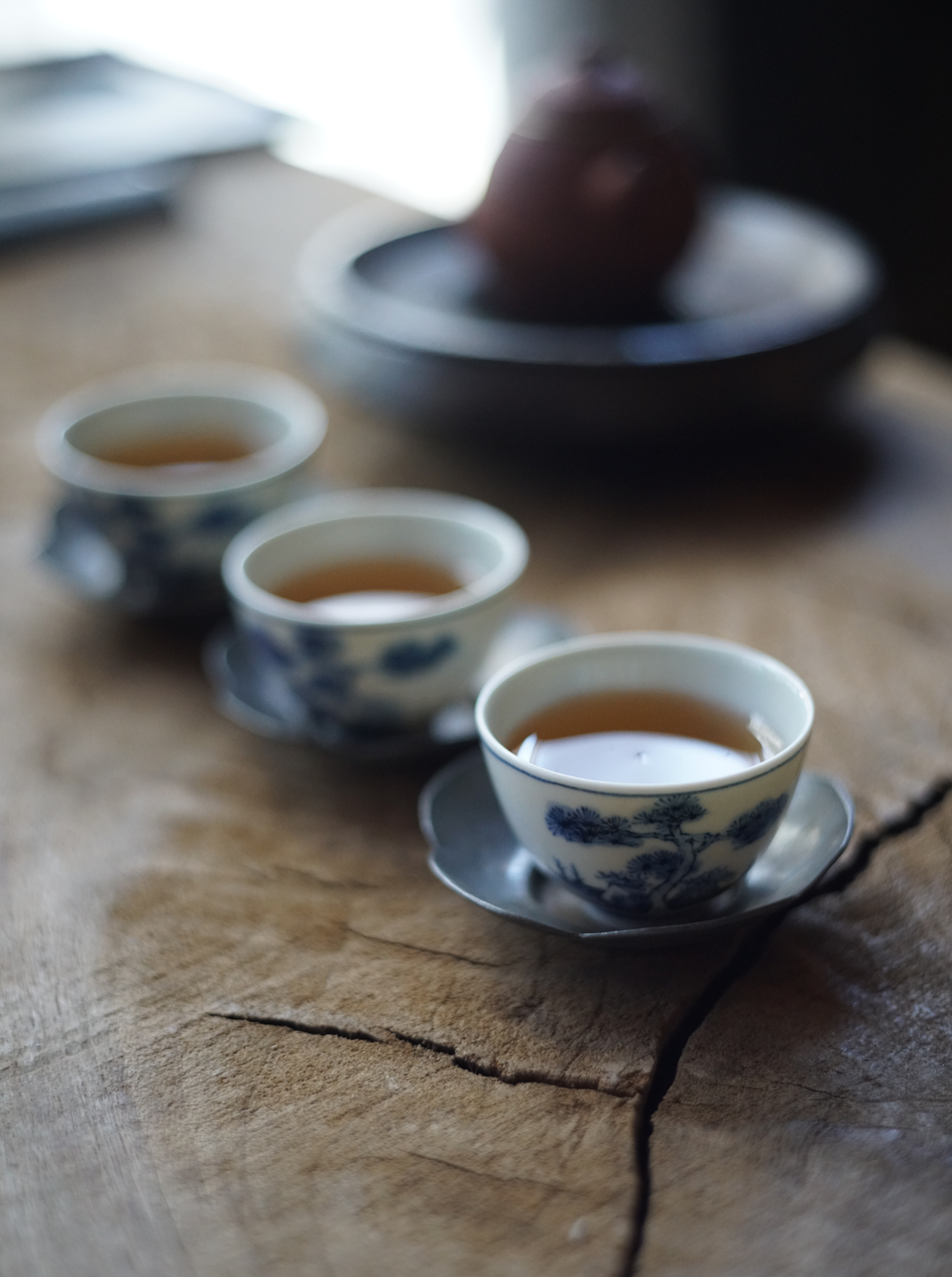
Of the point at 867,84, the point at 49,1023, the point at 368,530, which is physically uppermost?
the point at 867,84

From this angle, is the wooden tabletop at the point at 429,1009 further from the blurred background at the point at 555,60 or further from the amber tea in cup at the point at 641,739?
the blurred background at the point at 555,60

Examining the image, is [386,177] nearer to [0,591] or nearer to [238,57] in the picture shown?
[238,57]

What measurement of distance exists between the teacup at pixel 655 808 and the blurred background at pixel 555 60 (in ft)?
4.83

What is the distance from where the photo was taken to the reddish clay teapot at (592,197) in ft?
3.68

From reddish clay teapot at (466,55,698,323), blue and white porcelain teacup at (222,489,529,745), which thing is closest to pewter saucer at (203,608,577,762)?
blue and white porcelain teacup at (222,489,529,745)

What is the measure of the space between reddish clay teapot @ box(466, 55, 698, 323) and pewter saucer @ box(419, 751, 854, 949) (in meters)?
0.62

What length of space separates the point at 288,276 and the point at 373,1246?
136 centimetres

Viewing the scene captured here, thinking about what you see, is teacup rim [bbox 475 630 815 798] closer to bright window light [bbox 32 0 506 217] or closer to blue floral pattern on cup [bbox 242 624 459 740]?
blue floral pattern on cup [bbox 242 624 459 740]

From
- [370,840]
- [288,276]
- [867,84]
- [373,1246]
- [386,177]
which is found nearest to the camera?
[373,1246]

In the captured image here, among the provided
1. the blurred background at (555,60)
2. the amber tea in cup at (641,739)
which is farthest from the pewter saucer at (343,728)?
the blurred background at (555,60)

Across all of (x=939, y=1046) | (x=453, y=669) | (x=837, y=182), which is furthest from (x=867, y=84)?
(x=939, y=1046)

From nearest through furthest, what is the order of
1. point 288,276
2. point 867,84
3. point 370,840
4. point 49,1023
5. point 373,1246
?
point 373,1246, point 49,1023, point 370,840, point 288,276, point 867,84

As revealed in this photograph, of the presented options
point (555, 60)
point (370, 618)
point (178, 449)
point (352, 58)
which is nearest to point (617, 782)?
point (370, 618)

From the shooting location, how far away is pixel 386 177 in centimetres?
311
